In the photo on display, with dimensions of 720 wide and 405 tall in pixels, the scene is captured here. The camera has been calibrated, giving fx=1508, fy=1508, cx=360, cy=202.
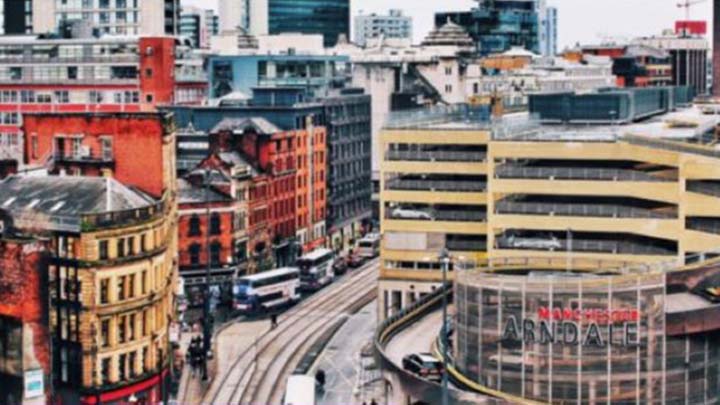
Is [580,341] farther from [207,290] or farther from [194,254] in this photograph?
[194,254]

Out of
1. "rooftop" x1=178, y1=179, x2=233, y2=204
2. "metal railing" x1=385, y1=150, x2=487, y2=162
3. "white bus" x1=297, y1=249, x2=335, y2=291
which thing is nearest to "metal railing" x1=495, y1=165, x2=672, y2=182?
"metal railing" x1=385, y1=150, x2=487, y2=162

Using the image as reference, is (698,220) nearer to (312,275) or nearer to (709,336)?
(709,336)

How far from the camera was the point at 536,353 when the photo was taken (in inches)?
3356

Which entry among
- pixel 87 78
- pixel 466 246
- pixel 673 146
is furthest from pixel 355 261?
pixel 673 146

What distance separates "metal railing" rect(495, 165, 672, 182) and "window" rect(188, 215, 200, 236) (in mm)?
36639

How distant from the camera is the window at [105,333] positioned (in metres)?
105

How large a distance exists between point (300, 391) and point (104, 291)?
654 inches

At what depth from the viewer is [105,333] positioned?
105 metres

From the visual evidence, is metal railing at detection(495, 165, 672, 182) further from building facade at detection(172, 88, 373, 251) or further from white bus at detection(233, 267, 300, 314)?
building facade at detection(172, 88, 373, 251)

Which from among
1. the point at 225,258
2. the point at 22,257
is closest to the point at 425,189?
the point at 225,258

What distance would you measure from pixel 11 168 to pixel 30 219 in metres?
15.7

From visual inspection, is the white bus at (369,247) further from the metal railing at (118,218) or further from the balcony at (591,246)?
the metal railing at (118,218)

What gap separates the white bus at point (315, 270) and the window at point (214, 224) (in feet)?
40.6

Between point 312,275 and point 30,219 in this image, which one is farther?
point 312,275
